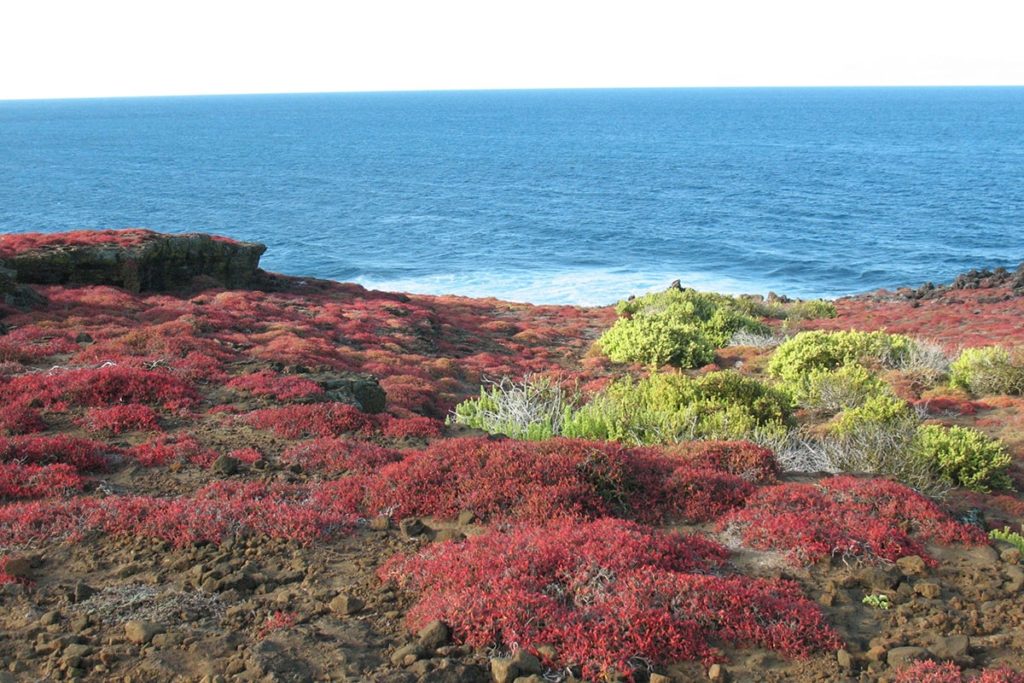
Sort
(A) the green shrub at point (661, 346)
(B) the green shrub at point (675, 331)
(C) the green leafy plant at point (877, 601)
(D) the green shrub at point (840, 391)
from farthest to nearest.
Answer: (B) the green shrub at point (675, 331), (A) the green shrub at point (661, 346), (D) the green shrub at point (840, 391), (C) the green leafy plant at point (877, 601)

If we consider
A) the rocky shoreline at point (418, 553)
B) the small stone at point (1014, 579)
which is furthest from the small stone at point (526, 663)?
the small stone at point (1014, 579)

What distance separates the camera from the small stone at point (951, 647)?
19.1 feet

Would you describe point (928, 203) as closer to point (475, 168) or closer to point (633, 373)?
point (475, 168)

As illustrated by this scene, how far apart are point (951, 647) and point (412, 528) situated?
4640 mm

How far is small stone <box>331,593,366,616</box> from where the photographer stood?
6.36 metres

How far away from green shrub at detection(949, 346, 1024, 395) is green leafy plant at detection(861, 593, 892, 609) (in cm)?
1258

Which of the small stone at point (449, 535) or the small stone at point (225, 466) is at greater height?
the small stone at point (449, 535)

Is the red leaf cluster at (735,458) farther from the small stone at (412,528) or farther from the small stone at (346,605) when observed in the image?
the small stone at (346,605)

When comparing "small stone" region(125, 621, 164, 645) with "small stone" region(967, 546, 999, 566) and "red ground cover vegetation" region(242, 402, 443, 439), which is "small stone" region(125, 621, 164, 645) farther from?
"small stone" region(967, 546, 999, 566)

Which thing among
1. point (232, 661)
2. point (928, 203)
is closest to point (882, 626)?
point (232, 661)

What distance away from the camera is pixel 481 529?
7.88 meters

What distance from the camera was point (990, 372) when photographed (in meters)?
17.4

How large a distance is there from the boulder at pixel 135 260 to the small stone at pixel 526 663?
76.6ft

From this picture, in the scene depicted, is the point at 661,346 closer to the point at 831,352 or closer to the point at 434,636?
the point at 831,352
